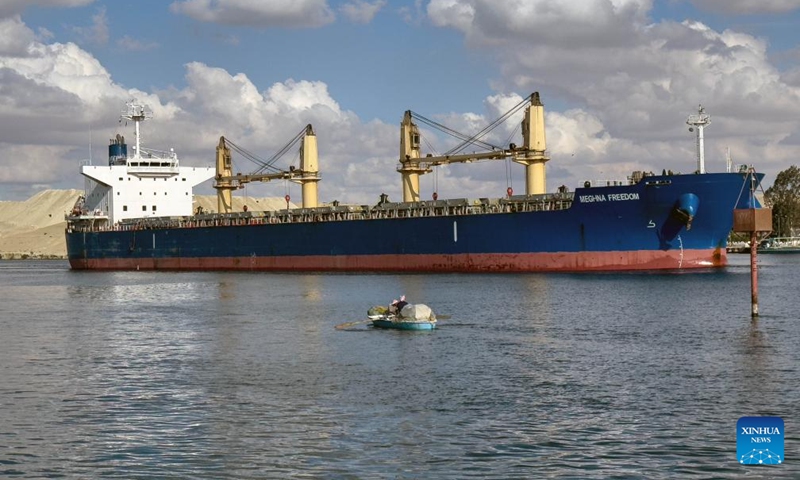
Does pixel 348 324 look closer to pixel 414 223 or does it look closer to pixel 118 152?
pixel 414 223

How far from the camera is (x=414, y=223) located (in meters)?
53.4

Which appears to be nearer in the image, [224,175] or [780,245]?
[224,175]

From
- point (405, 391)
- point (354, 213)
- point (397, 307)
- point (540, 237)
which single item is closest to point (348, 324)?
point (397, 307)

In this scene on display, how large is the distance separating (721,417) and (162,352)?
14.2 m

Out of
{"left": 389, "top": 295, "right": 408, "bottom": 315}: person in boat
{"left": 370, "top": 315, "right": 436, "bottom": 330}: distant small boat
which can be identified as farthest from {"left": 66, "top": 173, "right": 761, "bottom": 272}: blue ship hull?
{"left": 370, "top": 315, "right": 436, "bottom": 330}: distant small boat

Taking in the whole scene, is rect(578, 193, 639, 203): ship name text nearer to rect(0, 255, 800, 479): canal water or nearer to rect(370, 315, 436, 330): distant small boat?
rect(0, 255, 800, 479): canal water

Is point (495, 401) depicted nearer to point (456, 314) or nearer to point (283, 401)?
point (283, 401)

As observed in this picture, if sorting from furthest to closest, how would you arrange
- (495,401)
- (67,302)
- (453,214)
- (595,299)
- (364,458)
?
1. (453,214)
2. (67,302)
3. (595,299)
4. (495,401)
5. (364,458)

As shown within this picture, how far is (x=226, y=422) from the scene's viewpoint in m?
15.2

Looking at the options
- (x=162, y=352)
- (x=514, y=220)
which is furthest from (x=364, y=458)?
(x=514, y=220)

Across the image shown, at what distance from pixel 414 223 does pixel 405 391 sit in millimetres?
36033

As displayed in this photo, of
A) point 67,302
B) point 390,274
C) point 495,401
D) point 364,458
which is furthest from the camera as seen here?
point 390,274

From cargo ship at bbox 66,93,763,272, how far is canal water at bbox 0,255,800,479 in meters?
10.5

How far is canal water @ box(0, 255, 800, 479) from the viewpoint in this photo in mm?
12797
